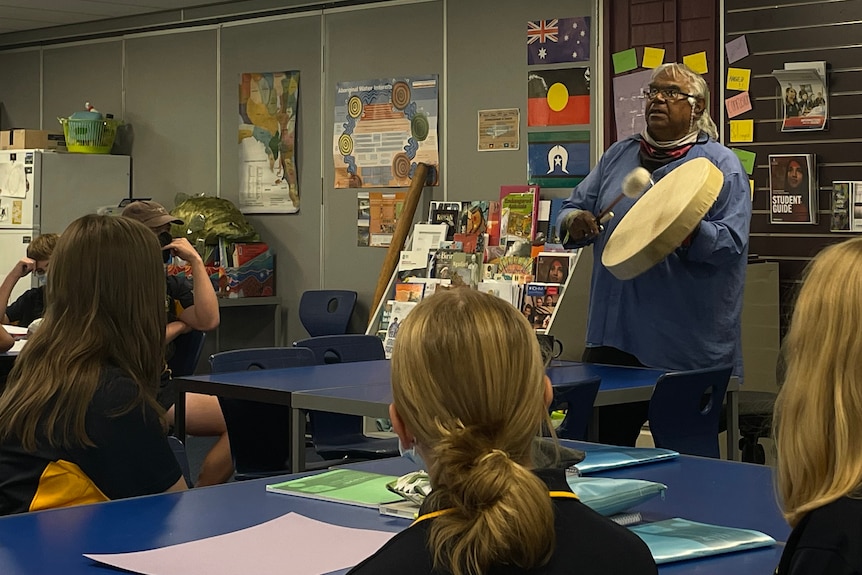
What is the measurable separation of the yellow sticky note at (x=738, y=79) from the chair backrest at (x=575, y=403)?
2818 mm

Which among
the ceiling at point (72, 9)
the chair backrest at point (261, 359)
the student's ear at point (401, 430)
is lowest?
the chair backrest at point (261, 359)

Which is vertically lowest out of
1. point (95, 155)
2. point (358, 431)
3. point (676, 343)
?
point (358, 431)

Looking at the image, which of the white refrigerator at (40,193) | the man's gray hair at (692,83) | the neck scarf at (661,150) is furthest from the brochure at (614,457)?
the white refrigerator at (40,193)

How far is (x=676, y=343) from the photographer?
4105 mm

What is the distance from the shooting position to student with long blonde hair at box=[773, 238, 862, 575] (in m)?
1.38

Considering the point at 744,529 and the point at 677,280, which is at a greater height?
the point at 677,280

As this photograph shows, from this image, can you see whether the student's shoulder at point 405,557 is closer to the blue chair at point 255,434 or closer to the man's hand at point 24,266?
the blue chair at point 255,434

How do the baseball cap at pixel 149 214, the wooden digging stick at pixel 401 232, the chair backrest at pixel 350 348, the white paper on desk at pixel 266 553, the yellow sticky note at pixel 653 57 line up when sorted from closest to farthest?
1. the white paper on desk at pixel 266 553
2. the chair backrest at pixel 350 348
3. the baseball cap at pixel 149 214
4. the yellow sticky note at pixel 653 57
5. the wooden digging stick at pixel 401 232

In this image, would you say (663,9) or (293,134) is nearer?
(663,9)

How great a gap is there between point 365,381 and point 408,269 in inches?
120

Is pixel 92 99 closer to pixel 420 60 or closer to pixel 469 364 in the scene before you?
pixel 420 60

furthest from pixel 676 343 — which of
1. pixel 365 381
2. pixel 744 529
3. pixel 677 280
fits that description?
pixel 744 529

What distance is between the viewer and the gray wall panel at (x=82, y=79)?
8.93 metres

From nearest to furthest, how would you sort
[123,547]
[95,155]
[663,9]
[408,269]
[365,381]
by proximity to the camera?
[123,547] < [365,381] < [663,9] < [408,269] < [95,155]
